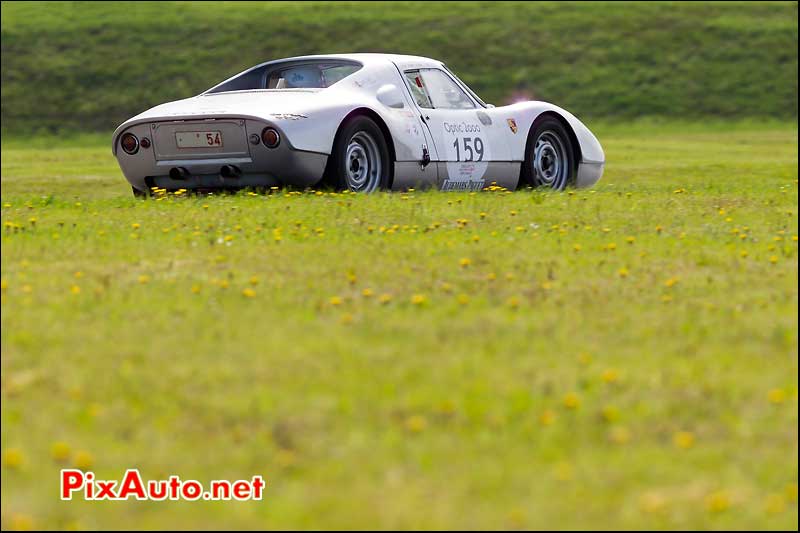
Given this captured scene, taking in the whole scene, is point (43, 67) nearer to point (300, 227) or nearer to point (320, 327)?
point (300, 227)

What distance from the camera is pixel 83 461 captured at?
478 cm

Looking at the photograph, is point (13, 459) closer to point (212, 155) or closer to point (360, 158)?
point (212, 155)

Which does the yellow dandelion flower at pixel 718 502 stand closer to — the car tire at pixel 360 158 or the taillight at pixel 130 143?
the car tire at pixel 360 158

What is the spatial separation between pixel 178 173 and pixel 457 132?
2.78 meters

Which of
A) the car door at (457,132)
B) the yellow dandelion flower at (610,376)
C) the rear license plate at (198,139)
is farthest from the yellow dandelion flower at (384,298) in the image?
the car door at (457,132)

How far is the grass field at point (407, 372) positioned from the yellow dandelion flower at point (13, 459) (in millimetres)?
22

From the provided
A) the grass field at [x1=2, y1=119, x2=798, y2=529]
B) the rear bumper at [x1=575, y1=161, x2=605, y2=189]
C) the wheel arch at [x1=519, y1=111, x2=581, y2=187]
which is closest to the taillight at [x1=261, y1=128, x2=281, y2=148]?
the grass field at [x1=2, y1=119, x2=798, y2=529]

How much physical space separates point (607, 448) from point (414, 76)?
29.2ft

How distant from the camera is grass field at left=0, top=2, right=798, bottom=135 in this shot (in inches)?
1972

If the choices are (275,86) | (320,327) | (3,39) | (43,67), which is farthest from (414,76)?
(3,39)

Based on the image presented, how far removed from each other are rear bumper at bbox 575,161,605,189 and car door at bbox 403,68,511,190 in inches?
45.8

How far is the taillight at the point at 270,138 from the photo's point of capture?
38.1ft

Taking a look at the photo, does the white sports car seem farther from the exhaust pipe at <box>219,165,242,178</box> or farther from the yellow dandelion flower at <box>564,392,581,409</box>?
the yellow dandelion flower at <box>564,392,581,409</box>

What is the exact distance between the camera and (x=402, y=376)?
5641 millimetres
